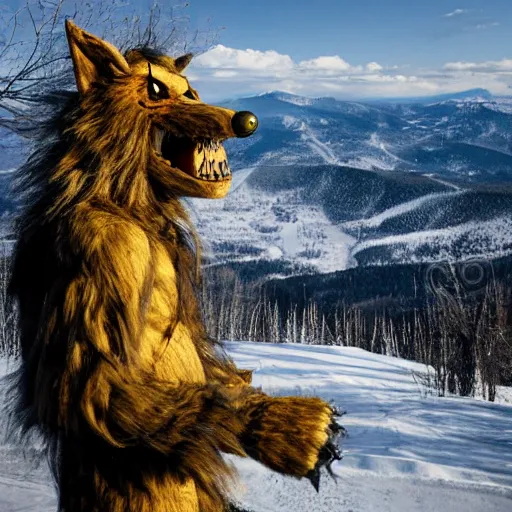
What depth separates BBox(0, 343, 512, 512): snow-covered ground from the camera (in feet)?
13.8

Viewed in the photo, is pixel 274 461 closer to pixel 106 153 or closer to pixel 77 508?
pixel 77 508

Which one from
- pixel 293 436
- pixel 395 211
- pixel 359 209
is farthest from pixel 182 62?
pixel 359 209

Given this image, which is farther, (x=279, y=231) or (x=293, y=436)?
(x=279, y=231)

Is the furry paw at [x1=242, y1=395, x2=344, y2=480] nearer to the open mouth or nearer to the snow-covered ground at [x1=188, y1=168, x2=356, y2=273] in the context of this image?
the open mouth

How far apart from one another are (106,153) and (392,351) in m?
34.5

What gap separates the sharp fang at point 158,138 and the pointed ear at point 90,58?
188 millimetres

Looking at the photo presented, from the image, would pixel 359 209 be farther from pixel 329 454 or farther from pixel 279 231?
pixel 329 454

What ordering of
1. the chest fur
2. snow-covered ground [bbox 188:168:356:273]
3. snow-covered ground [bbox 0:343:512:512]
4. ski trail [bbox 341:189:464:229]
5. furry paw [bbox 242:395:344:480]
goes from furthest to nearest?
ski trail [bbox 341:189:464:229], snow-covered ground [bbox 188:168:356:273], snow-covered ground [bbox 0:343:512:512], the chest fur, furry paw [bbox 242:395:344:480]

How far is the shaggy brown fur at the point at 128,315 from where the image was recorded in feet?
4.65

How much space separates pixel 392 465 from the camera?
489 cm

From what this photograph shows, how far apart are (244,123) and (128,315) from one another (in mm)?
588

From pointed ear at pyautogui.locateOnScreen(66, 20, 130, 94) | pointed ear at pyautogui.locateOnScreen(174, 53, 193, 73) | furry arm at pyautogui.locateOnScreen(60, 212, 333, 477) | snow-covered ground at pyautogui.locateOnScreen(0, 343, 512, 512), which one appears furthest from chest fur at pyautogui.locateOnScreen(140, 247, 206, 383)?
pointed ear at pyautogui.locateOnScreen(174, 53, 193, 73)

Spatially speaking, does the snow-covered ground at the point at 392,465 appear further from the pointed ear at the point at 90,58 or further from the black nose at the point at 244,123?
the pointed ear at the point at 90,58

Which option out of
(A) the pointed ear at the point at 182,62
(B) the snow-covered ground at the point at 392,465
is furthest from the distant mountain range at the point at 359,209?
(A) the pointed ear at the point at 182,62
